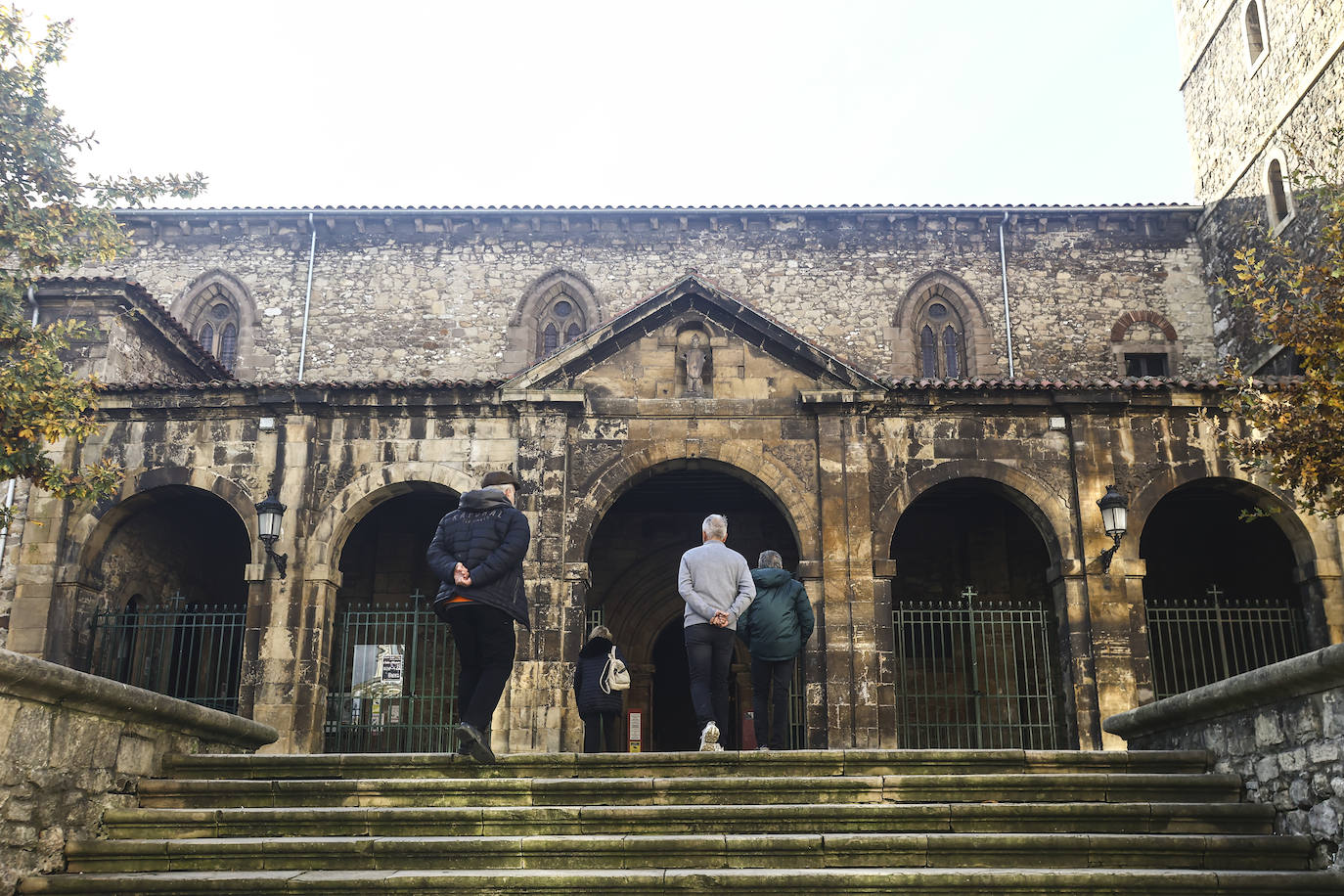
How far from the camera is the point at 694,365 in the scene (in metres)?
15.1

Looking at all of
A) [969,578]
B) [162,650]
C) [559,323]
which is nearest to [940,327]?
[969,578]

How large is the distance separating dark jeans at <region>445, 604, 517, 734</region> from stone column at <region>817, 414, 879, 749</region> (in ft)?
21.2

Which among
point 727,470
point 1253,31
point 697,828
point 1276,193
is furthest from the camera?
point 1253,31

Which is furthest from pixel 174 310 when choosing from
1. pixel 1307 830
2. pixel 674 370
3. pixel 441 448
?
pixel 1307 830

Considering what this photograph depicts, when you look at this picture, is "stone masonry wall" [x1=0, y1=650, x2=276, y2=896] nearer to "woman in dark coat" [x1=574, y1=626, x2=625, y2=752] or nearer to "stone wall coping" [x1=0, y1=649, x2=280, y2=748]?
"stone wall coping" [x1=0, y1=649, x2=280, y2=748]

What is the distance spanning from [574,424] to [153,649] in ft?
23.1

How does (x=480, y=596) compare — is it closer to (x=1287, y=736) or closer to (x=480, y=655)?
(x=480, y=655)

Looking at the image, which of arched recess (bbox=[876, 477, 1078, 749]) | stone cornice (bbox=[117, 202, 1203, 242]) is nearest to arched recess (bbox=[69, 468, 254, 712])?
stone cornice (bbox=[117, 202, 1203, 242])

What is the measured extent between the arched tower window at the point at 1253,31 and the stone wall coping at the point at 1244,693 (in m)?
14.8

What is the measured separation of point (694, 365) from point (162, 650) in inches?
303

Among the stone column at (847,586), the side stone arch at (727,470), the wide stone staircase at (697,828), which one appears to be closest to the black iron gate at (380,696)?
the side stone arch at (727,470)

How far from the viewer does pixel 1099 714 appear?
13727 mm

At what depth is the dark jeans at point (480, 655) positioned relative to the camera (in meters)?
8.02

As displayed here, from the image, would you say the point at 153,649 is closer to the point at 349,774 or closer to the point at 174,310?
the point at 174,310
